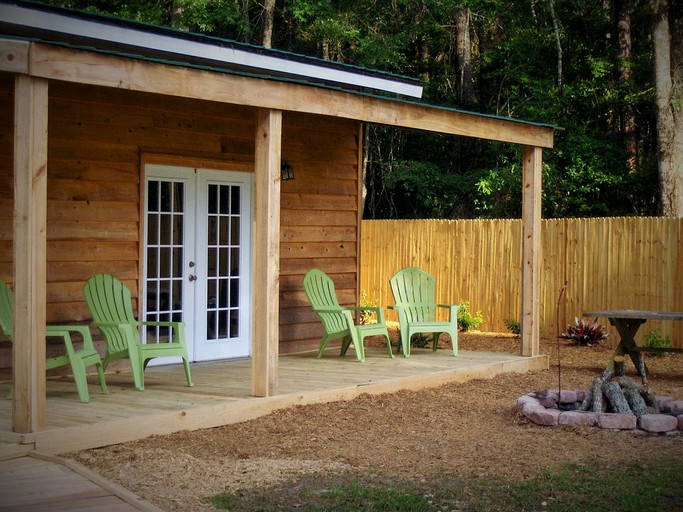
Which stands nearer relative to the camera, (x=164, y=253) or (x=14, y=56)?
(x=14, y=56)

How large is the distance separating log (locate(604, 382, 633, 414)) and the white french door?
3.85 meters

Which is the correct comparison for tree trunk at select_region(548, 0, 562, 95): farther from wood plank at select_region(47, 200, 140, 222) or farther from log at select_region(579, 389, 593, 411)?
log at select_region(579, 389, 593, 411)

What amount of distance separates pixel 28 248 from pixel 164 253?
328 cm

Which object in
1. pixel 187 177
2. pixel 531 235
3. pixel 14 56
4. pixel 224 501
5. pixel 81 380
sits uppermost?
pixel 14 56

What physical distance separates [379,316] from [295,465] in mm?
3984

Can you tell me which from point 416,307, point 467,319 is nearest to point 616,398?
point 416,307

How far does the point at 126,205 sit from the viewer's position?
7891 millimetres

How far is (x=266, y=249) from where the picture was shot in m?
6.36

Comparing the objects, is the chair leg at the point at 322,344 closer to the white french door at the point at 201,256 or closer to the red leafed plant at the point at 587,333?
the white french door at the point at 201,256

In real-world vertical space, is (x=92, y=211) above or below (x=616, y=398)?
above

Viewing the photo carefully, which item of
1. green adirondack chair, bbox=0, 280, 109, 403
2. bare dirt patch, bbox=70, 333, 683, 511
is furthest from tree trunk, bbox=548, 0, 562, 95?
green adirondack chair, bbox=0, 280, 109, 403

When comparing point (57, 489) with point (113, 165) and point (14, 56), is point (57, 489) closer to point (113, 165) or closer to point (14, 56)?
point (14, 56)

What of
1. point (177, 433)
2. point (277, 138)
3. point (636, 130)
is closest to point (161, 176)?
point (277, 138)

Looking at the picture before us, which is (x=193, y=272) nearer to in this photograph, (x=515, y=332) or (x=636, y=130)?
(x=515, y=332)
